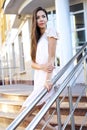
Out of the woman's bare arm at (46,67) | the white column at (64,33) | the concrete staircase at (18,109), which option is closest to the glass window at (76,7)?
the white column at (64,33)

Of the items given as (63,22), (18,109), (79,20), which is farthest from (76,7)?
(18,109)

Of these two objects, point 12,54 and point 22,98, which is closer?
point 22,98

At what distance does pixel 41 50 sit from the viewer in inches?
135

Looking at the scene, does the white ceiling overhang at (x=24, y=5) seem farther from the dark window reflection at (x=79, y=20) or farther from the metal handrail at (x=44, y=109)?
the metal handrail at (x=44, y=109)

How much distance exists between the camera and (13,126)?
255 cm

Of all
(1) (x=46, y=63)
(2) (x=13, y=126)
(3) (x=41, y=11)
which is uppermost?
(3) (x=41, y=11)

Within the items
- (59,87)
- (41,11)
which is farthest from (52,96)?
(41,11)

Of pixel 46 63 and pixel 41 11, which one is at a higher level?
pixel 41 11

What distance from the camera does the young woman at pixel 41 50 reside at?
3.39 meters

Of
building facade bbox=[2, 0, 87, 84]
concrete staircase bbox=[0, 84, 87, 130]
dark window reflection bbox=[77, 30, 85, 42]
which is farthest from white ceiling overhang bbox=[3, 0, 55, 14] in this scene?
concrete staircase bbox=[0, 84, 87, 130]

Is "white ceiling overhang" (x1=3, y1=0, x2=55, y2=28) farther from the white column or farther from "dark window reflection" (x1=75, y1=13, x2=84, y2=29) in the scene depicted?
the white column

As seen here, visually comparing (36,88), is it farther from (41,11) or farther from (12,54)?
(12,54)

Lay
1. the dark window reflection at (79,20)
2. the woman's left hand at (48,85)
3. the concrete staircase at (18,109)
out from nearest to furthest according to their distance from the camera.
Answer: the woman's left hand at (48,85) < the concrete staircase at (18,109) < the dark window reflection at (79,20)

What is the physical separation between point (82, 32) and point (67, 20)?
1193mm
